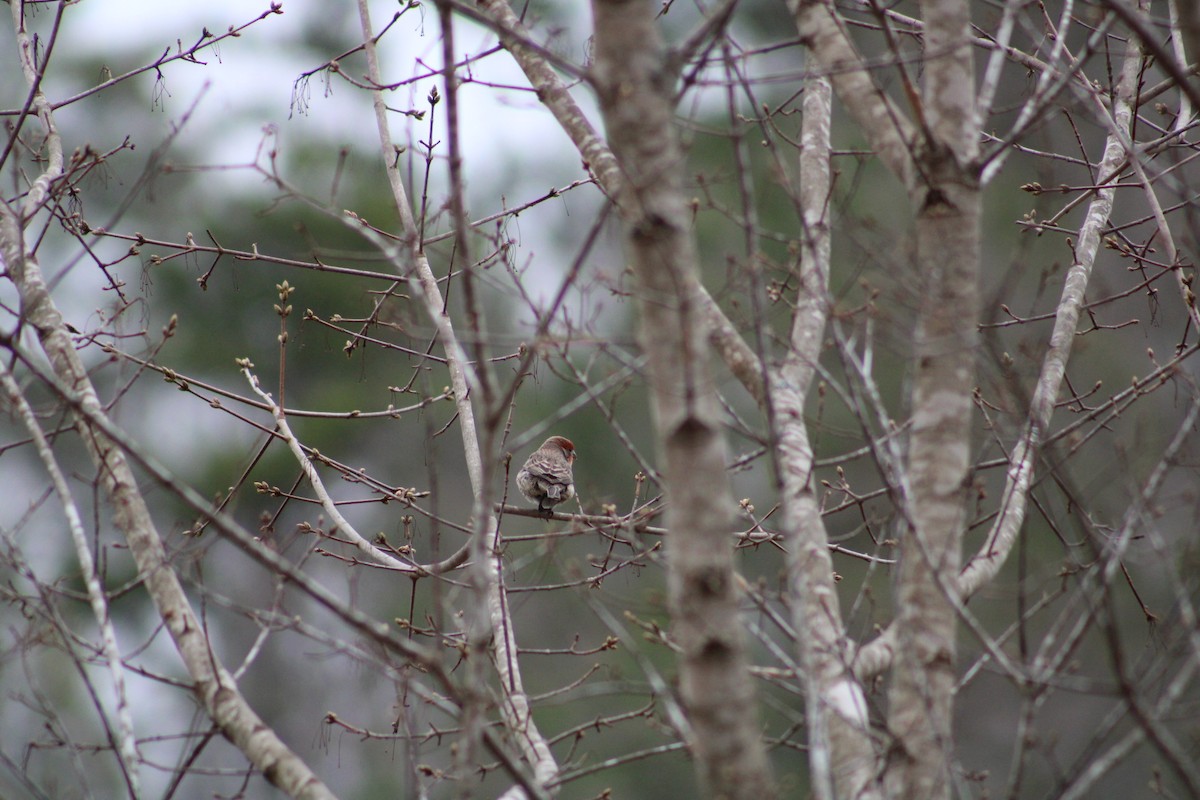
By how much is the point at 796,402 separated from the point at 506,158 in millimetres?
20197

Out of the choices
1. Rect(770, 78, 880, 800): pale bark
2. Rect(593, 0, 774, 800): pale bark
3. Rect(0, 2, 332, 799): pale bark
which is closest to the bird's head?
Rect(770, 78, 880, 800): pale bark

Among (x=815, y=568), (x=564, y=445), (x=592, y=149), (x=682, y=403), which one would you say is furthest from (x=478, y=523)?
(x=564, y=445)

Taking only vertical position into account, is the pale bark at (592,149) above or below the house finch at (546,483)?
above

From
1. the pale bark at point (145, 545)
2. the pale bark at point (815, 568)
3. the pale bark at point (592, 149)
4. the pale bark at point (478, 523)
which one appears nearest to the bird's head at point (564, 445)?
the pale bark at point (478, 523)

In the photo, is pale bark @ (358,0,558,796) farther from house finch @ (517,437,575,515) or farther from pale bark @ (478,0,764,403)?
house finch @ (517,437,575,515)

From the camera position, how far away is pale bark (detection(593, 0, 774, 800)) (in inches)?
104

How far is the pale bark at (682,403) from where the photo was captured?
8.67 feet

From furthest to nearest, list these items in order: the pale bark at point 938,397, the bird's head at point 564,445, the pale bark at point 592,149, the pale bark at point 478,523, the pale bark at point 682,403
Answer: the bird's head at point 564,445 < the pale bark at point 592,149 < the pale bark at point 938,397 < the pale bark at point 478,523 < the pale bark at point 682,403

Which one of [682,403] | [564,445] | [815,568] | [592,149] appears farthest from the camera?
[564,445]

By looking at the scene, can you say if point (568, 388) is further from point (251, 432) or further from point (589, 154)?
point (589, 154)

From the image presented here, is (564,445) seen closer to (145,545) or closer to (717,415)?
(145,545)

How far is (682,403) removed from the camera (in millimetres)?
2697

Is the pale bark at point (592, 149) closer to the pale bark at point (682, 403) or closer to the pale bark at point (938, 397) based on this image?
the pale bark at point (938, 397)

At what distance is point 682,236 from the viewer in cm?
276
